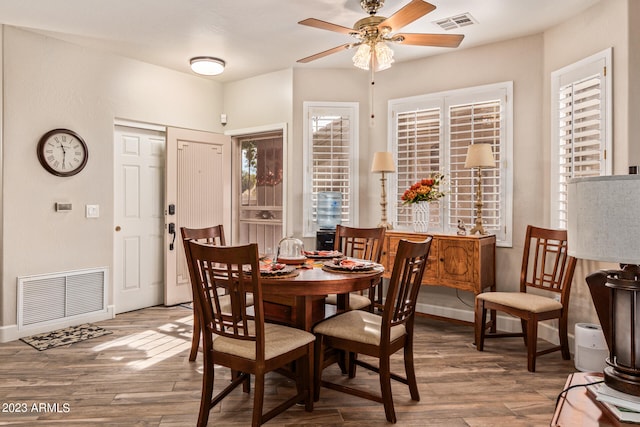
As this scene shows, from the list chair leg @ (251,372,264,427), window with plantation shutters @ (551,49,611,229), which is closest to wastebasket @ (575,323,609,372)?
window with plantation shutters @ (551,49,611,229)

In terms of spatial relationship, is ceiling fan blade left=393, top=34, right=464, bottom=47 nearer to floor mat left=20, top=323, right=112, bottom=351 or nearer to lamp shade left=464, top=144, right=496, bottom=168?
lamp shade left=464, top=144, right=496, bottom=168

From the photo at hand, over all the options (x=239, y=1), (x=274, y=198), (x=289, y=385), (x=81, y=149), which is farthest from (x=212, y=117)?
(x=289, y=385)

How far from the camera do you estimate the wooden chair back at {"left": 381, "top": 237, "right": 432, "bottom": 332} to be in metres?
2.31

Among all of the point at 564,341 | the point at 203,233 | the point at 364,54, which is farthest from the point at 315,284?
the point at 564,341

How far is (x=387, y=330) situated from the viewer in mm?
2387

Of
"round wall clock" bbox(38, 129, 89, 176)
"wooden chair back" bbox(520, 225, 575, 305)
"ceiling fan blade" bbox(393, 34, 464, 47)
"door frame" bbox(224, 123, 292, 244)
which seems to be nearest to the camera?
"ceiling fan blade" bbox(393, 34, 464, 47)

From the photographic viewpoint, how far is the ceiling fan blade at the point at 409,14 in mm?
2461

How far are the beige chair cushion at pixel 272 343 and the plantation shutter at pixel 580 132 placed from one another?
2.39 metres

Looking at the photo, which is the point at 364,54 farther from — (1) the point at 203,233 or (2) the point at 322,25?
(1) the point at 203,233

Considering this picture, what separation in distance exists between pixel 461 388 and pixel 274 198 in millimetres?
3425

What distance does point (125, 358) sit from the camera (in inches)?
134

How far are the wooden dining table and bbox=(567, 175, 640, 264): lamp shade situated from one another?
53.8 inches

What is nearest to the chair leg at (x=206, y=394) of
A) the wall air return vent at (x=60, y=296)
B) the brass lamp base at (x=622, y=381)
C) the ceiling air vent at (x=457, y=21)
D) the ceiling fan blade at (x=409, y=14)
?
the brass lamp base at (x=622, y=381)

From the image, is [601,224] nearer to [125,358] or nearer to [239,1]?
[239,1]
